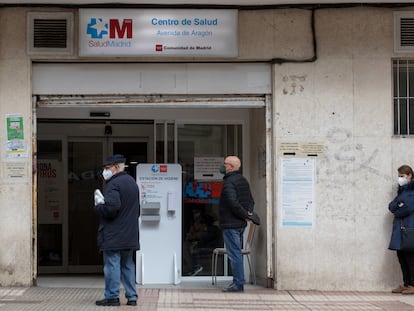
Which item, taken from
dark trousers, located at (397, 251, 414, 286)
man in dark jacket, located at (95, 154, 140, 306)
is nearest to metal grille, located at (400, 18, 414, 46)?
dark trousers, located at (397, 251, 414, 286)

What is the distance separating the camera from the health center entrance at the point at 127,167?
414 inches

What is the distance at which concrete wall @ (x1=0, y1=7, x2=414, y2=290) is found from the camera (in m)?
9.38

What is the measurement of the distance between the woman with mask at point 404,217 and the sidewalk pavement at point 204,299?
0.80ft

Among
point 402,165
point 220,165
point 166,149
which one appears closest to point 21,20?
point 166,149

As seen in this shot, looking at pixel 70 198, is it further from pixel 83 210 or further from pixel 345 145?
pixel 345 145

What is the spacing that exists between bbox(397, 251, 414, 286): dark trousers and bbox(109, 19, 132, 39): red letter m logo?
461 centimetres

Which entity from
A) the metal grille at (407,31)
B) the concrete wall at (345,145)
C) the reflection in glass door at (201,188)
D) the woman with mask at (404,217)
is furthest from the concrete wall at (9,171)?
the metal grille at (407,31)

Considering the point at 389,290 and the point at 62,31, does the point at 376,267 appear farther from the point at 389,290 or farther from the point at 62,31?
the point at 62,31

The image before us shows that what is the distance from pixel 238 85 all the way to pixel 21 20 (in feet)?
9.95

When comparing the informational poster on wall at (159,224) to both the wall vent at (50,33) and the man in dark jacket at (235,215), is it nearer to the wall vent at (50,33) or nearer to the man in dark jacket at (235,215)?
the man in dark jacket at (235,215)

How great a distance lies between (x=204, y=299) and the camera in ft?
28.6

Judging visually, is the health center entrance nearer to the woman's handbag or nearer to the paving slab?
the paving slab

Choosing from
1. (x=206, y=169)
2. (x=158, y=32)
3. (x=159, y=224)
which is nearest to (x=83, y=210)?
(x=159, y=224)

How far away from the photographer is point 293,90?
9461 mm
